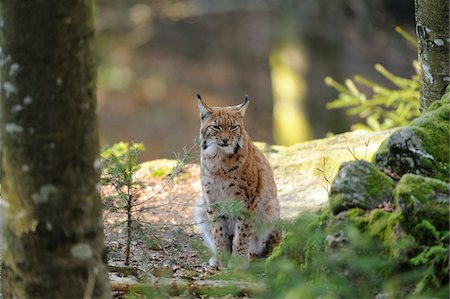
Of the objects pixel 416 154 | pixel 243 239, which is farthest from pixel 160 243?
pixel 416 154

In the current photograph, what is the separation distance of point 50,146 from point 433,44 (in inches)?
136

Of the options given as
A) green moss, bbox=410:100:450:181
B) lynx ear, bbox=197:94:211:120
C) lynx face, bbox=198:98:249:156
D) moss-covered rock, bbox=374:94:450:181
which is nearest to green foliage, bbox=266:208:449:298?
moss-covered rock, bbox=374:94:450:181

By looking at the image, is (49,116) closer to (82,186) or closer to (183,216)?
(82,186)

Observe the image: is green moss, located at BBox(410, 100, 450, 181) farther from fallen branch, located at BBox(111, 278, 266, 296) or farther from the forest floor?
the forest floor

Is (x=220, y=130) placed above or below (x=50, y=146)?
above

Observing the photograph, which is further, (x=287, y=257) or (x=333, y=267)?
(x=287, y=257)

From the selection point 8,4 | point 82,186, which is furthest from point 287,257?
point 8,4

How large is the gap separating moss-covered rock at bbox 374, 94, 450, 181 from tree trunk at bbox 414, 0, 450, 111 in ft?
5.31

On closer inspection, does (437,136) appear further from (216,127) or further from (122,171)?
(216,127)

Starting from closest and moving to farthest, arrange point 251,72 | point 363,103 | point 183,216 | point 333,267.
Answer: point 333,267 → point 183,216 → point 363,103 → point 251,72

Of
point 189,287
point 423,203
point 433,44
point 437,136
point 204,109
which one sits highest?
point 433,44

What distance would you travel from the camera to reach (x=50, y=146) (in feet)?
10.2

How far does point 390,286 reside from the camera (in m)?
3.42

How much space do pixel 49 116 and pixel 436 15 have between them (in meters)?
3.43
